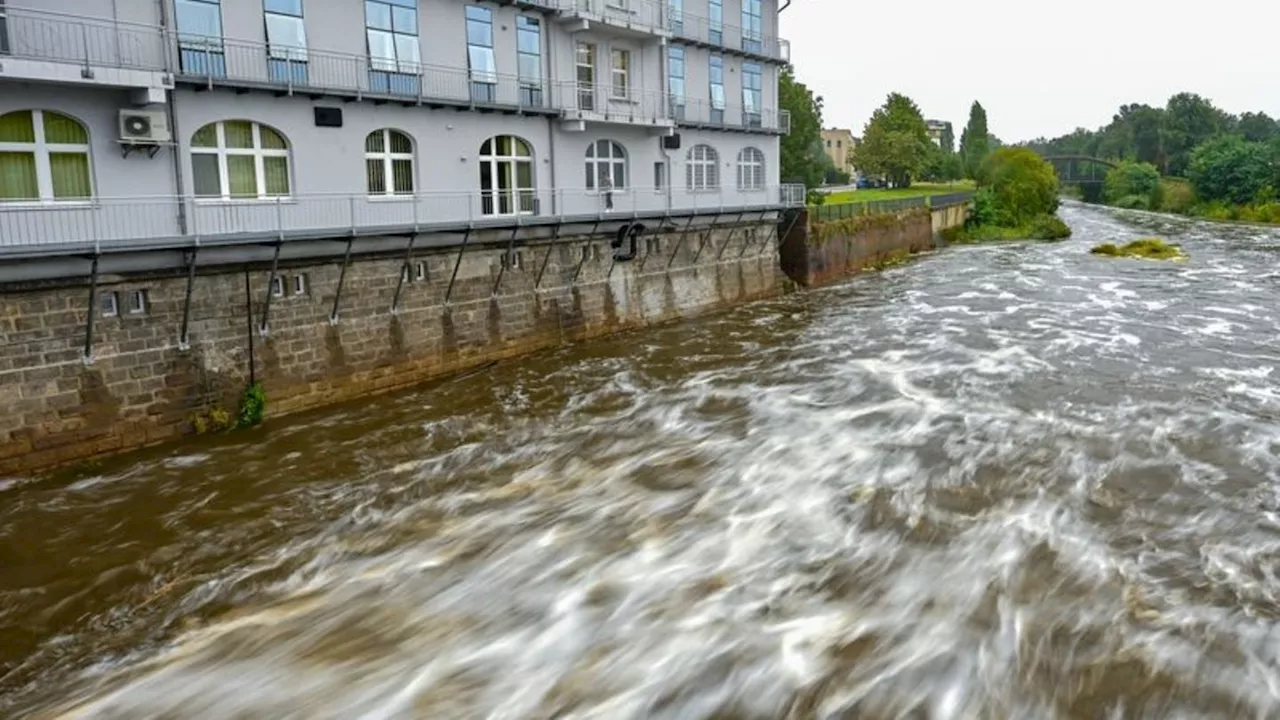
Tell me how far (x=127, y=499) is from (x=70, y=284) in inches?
142

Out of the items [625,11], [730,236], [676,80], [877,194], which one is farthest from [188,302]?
[877,194]

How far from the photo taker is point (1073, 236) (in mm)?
52188

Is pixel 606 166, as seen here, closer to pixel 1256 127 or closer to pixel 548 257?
pixel 548 257

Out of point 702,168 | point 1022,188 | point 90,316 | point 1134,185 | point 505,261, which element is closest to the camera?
point 90,316

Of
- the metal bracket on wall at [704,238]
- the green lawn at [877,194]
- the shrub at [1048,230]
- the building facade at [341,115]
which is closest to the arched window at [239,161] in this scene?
the building facade at [341,115]

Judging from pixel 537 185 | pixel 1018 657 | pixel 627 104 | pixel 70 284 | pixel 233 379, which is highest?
pixel 627 104

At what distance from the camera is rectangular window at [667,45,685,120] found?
2772 centimetres

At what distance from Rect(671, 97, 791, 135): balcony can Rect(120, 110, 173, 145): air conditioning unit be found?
15322 millimetres

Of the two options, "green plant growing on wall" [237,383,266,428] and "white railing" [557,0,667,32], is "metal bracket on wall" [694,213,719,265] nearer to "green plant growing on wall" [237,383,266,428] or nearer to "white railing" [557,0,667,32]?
"white railing" [557,0,667,32]

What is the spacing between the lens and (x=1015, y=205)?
5431 cm

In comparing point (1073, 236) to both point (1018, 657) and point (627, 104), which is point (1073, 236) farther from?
point (1018, 657)

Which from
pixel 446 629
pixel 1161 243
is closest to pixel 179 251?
pixel 446 629

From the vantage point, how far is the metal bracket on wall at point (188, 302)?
14.8m

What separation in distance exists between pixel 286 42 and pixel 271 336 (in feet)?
19.2
